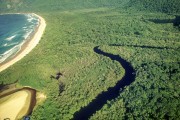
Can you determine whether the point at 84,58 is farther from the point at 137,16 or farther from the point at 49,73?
the point at 137,16

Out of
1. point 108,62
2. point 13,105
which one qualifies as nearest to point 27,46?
point 108,62

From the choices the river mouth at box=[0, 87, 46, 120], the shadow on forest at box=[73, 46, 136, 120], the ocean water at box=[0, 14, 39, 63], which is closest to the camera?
the shadow on forest at box=[73, 46, 136, 120]

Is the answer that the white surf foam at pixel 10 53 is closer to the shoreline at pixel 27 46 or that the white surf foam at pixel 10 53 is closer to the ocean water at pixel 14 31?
the ocean water at pixel 14 31

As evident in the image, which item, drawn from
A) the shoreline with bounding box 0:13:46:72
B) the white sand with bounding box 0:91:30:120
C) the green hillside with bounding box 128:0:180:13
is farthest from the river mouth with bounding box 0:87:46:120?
the green hillside with bounding box 128:0:180:13

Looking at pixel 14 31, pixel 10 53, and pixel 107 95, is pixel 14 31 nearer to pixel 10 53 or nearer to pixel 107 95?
pixel 10 53

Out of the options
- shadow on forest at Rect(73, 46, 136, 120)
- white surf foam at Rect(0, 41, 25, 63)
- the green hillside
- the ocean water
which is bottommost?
shadow on forest at Rect(73, 46, 136, 120)

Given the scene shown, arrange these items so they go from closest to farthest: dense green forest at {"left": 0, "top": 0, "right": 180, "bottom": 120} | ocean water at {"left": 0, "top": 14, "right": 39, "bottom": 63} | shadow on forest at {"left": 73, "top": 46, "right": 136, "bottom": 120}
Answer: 1. dense green forest at {"left": 0, "top": 0, "right": 180, "bottom": 120}
2. shadow on forest at {"left": 73, "top": 46, "right": 136, "bottom": 120}
3. ocean water at {"left": 0, "top": 14, "right": 39, "bottom": 63}

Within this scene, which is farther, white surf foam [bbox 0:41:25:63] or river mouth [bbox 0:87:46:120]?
white surf foam [bbox 0:41:25:63]

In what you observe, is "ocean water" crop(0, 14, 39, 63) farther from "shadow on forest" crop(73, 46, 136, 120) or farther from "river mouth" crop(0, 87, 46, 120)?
"shadow on forest" crop(73, 46, 136, 120)
